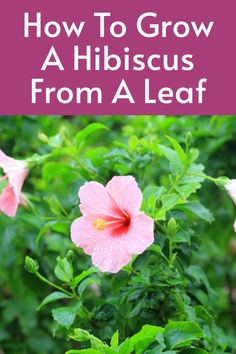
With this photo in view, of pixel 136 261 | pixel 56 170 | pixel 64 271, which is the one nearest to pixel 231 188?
pixel 136 261

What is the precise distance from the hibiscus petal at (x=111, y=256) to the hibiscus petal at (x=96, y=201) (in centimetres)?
6

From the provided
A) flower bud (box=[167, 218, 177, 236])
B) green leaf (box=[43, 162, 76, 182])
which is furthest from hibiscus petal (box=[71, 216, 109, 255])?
green leaf (box=[43, 162, 76, 182])

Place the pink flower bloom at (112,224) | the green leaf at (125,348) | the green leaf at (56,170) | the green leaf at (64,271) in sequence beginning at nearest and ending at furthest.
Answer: the green leaf at (125,348), the pink flower bloom at (112,224), the green leaf at (64,271), the green leaf at (56,170)

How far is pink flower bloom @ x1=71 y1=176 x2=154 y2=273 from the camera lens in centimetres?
144

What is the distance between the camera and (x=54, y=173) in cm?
189

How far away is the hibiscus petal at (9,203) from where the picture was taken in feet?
5.24

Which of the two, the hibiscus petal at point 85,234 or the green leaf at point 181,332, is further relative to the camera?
the hibiscus petal at point 85,234

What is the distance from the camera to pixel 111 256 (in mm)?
1453

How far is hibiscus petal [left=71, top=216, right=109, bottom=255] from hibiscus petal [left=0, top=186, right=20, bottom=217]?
16 cm

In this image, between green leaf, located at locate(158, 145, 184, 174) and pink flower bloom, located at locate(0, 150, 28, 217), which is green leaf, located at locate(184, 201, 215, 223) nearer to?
green leaf, located at locate(158, 145, 184, 174)

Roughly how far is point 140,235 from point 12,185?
34 cm

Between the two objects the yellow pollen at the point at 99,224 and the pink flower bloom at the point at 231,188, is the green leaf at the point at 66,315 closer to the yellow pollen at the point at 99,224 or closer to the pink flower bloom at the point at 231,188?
the yellow pollen at the point at 99,224

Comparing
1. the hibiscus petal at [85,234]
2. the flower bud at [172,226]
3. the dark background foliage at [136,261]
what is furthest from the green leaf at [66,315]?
the flower bud at [172,226]

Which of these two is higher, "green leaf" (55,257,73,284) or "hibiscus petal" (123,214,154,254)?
"hibiscus petal" (123,214,154,254)
